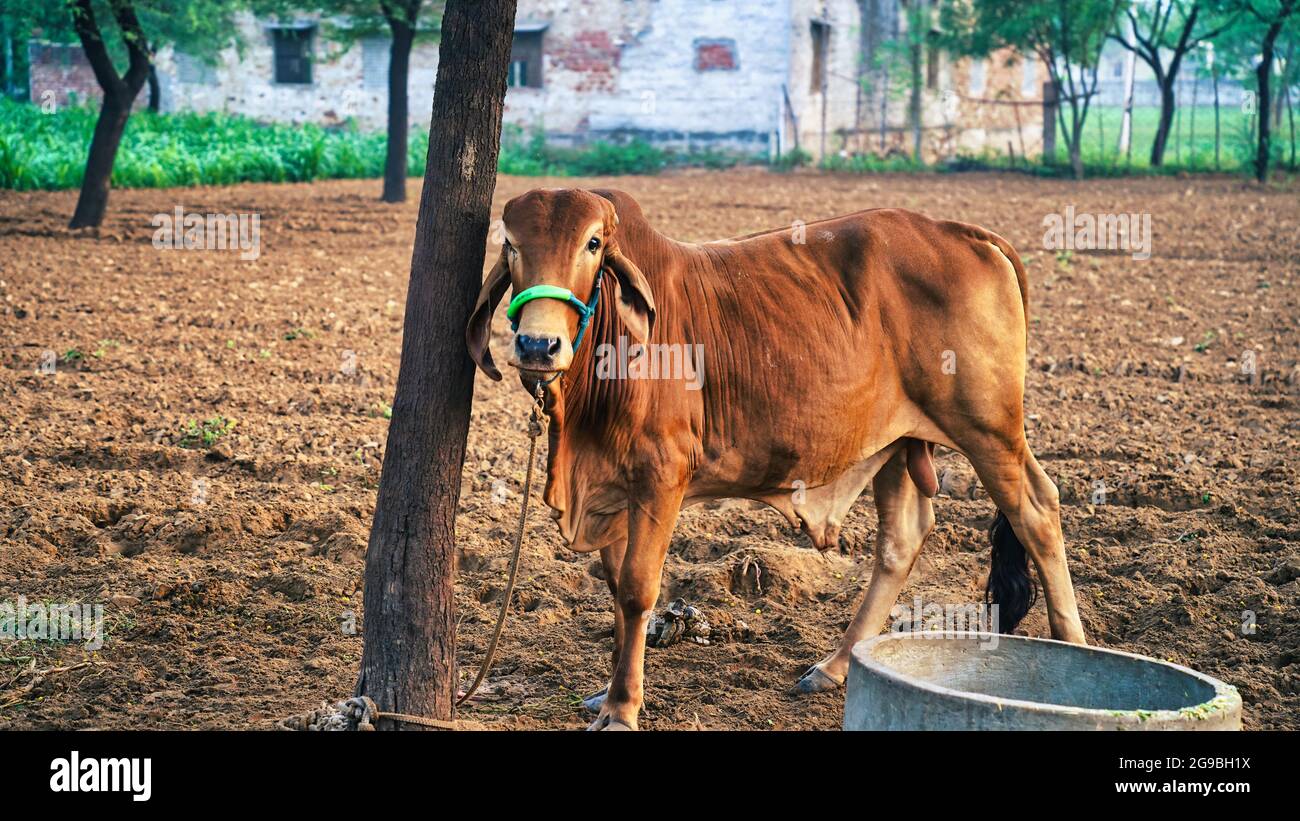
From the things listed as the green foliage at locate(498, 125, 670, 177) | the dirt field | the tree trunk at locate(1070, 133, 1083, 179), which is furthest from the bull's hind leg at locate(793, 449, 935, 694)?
the green foliage at locate(498, 125, 670, 177)

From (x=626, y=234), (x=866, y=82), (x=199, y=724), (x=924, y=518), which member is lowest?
(x=199, y=724)

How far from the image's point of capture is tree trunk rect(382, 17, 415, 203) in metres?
19.9

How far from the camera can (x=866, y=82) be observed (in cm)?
3350

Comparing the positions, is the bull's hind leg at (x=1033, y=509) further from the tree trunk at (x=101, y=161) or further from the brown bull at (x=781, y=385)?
the tree trunk at (x=101, y=161)

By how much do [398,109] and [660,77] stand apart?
39.0 ft

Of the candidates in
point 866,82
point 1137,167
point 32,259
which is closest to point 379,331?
point 32,259

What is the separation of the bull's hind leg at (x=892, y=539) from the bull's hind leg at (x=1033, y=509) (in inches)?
13.2

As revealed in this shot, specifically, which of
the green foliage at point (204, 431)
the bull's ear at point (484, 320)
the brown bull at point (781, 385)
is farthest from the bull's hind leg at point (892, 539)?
the green foliage at point (204, 431)

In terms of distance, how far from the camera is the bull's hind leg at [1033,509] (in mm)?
4914

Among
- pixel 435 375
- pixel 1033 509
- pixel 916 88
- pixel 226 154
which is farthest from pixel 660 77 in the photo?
pixel 435 375

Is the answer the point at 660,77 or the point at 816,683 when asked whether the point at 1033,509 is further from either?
the point at 660,77

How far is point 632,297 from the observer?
426 cm
